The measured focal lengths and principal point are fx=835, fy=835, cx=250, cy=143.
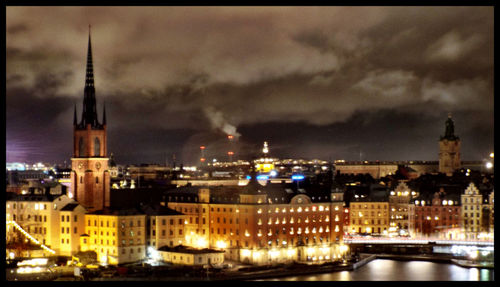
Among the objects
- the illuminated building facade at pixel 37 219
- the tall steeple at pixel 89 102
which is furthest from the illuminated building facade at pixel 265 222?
the illuminated building facade at pixel 37 219

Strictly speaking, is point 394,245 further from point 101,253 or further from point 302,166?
point 302,166

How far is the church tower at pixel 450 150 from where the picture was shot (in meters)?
49.6

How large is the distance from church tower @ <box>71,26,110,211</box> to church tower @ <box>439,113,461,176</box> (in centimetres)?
3118

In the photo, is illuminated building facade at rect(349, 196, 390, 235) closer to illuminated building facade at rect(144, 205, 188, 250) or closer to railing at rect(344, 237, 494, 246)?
railing at rect(344, 237, 494, 246)

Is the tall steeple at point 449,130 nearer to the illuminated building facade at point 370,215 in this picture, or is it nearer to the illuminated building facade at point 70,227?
the illuminated building facade at point 370,215

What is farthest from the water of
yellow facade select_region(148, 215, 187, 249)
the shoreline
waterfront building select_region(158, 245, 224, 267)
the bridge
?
yellow facade select_region(148, 215, 187, 249)

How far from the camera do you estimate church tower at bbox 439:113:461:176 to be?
49.6 meters

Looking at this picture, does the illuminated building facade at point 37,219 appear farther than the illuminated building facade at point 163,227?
No

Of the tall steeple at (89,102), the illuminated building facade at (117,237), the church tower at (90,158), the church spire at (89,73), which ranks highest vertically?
the church spire at (89,73)

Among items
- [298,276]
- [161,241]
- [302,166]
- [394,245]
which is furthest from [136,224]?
[302,166]

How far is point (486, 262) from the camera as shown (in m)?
20.9

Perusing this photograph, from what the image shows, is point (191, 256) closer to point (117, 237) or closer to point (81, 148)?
point (117, 237)

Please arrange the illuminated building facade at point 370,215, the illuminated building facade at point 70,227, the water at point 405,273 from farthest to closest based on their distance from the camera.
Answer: the illuminated building facade at point 370,215
the illuminated building facade at point 70,227
the water at point 405,273

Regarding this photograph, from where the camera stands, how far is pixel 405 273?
1883cm
